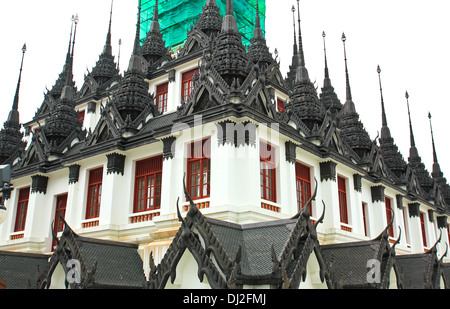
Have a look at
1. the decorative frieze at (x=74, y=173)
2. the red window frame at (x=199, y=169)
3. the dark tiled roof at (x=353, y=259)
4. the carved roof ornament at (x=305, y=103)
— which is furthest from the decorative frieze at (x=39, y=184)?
the dark tiled roof at (x=353, y=259)

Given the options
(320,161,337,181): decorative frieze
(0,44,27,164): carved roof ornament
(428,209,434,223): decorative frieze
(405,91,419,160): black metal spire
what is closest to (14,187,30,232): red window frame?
(0,44,27,164): carved roof ornament

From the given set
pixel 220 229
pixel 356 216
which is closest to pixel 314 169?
pixel 356 216

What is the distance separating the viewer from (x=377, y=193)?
22.7m

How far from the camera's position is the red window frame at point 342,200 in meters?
19.9

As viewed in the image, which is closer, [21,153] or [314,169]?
[314,169]

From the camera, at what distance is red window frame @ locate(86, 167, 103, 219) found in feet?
62.0

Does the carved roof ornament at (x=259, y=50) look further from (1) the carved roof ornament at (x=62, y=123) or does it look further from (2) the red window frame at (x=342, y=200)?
(1) the carved roof ornament at (x=62, y=123)

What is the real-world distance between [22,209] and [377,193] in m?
16.5

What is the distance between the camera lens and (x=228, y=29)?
721 inches

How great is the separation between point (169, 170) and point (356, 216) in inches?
339

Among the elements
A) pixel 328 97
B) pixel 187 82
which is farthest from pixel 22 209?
pixel 328 97

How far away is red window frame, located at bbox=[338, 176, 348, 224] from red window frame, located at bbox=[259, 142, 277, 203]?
4608 millimetres

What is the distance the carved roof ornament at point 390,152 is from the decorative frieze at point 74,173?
16637 millimetres
